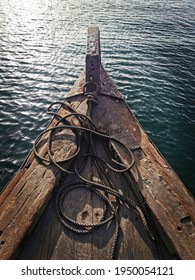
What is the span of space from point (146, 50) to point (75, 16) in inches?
399

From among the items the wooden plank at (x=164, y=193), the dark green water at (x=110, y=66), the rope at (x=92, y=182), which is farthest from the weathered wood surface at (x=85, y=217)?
the dark green water at (x=110, y=66)

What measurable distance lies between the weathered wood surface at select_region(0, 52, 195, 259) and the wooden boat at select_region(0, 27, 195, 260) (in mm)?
16

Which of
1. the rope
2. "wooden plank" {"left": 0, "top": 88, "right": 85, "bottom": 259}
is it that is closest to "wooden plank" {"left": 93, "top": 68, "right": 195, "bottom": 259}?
the rope

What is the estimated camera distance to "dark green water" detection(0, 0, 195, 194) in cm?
957

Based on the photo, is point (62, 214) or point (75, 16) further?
point (75, 16)

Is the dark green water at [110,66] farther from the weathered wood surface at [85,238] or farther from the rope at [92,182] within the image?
the weathered wood surface at [85,238]

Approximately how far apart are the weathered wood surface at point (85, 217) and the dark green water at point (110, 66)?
10.3 ft

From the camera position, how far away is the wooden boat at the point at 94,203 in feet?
14.0

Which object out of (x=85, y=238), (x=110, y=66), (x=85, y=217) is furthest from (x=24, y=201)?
(x=110, y=66)

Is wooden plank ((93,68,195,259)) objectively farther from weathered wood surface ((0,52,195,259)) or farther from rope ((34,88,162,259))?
rope ((34,88,162,259))
